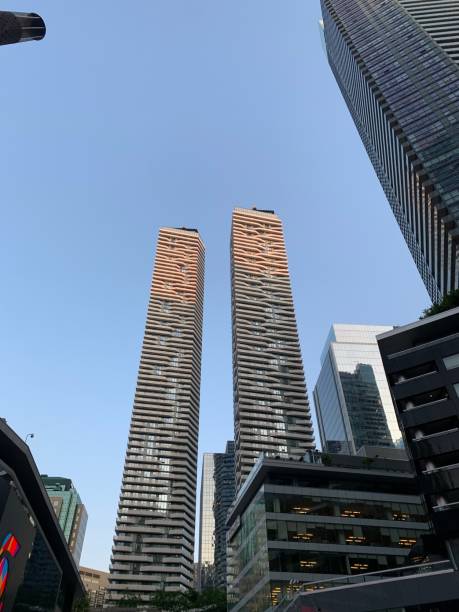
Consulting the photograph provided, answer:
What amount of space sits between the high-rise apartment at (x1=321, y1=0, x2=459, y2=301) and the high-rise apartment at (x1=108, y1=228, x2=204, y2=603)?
264 ft

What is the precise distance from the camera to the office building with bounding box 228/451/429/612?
5191 centimetres

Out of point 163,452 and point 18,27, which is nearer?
point 18,27

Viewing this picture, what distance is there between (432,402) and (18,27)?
6131 centimetres

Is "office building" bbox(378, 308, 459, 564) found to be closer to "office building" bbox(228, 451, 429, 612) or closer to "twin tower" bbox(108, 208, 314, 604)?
"office building" bbox(228, 451, 429, 612)

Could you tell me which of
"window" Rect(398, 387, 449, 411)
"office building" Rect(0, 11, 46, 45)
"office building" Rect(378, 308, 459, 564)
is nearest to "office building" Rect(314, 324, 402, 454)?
"office building" Rect(378, 308, 459, 564)

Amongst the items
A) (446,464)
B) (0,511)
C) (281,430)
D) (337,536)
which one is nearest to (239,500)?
(337,536)

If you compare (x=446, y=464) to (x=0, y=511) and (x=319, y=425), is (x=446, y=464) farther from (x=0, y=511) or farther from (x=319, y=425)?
(x=319, y=425)

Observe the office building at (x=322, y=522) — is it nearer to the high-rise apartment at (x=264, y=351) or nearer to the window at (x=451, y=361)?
the window at (x=451, y=361)

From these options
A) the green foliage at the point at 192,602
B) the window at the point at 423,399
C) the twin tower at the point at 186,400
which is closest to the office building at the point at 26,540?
the green foliage at the point at 192,602

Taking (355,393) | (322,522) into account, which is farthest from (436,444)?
(355,393)

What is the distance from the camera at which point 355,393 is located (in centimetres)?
15700

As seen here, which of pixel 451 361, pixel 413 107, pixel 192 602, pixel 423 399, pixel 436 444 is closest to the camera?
pixel 436 444

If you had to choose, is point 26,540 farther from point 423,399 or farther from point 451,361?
point 451,361

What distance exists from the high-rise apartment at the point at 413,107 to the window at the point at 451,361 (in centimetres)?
5136
